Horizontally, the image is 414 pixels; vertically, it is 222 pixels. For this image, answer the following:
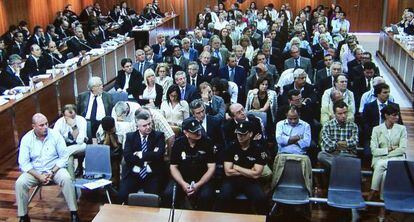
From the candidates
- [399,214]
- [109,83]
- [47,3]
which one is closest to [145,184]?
[399,214]

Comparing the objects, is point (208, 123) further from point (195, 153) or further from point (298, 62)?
point (298, 62)

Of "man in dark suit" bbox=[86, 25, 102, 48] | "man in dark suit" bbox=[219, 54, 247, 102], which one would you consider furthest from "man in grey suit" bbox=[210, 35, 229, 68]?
"man in dark suit" bbox=[86, 25, 102, 48]

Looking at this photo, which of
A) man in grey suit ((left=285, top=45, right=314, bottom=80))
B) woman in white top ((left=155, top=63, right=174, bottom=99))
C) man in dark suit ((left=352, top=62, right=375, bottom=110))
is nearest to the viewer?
man in dark suit ((left=352, top=62, right=375, bottom=110))

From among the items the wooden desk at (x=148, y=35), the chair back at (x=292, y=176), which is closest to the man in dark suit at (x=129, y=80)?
the chair back at (x=292, y=176)

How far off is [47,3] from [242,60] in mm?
9943

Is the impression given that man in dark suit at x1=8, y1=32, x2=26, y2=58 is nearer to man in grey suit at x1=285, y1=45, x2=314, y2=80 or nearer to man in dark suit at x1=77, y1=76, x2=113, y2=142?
man in dark suit at x1=77, y1=76, x2=113, y2=142

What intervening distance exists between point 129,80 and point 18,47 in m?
4.62

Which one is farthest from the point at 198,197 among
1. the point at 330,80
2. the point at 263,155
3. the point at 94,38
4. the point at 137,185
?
the point at 94,38

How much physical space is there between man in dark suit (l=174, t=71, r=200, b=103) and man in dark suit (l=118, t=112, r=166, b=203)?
1.85 metres

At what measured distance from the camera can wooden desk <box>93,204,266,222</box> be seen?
14.0 ft

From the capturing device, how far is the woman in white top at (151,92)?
24.2 ft

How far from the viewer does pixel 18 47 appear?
1155 cm

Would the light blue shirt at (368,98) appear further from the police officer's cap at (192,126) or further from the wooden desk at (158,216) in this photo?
the wooden desk at (158,216)

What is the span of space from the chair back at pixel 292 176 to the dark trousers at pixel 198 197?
762 millimetres
